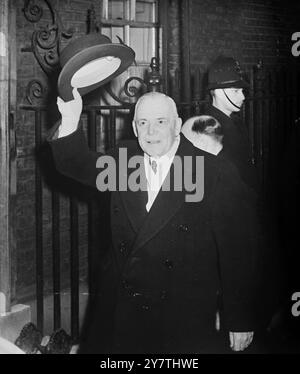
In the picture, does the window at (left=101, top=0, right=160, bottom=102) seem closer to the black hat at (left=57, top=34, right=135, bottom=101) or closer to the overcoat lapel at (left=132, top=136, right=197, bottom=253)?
the black hat at (left=57, top=34, right=135, bottom=101)

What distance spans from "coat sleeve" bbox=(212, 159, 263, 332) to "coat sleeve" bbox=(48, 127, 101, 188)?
711 mm

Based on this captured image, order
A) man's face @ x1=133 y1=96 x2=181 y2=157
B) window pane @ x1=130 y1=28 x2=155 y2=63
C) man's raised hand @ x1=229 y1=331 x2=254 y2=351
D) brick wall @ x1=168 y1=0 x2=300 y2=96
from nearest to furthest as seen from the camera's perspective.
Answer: man's face @ x1=133 y1=96 x2=181 y2=157
man's raised hand @ x1=229 y1=331 x2=254 y2=351
window pane @ x1=130 y1=28 x2=155 y2=63
brick wall @ x1=168 y1=0 x2=300 y2=96

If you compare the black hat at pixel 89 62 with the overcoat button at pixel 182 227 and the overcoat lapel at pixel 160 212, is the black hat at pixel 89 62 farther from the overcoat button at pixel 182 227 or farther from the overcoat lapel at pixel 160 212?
the overcoat button at pixel 182 227

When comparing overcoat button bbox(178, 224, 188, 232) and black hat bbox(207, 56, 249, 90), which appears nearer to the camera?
overcoat button bbox(178, 224, 188, 232)

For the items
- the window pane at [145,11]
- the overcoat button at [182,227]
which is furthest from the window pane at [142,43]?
the overcoat button at [182,227]

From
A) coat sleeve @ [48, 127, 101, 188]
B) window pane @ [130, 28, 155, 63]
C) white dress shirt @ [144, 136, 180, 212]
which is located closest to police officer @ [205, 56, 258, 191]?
white dress shirt @ [144, 136, 180, 212]

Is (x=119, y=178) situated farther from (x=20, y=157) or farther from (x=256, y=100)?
(x=20, y=157)

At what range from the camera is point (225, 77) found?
13.2 ft

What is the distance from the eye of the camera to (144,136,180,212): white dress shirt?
3.09m

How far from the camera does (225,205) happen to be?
3135 mm

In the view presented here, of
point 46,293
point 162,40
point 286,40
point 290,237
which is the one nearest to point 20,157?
→ point 46,293

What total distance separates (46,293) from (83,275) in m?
0.55

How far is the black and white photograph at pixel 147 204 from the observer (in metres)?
3.09

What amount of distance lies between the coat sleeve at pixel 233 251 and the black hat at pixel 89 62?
85 cm
